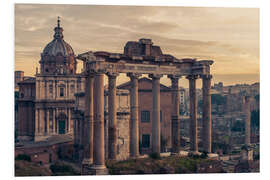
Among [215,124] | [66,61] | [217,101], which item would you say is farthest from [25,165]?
[217,101]

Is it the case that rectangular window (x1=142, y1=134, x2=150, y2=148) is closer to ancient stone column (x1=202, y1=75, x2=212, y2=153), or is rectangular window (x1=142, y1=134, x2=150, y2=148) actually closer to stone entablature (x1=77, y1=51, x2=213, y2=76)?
ancient stone column (x1=202, y1=75, x2=212, y2=153)

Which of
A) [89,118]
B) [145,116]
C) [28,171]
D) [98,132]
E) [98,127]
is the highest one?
[89,118]

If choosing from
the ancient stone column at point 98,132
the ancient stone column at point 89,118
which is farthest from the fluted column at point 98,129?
the ancient stone column at point 89,118

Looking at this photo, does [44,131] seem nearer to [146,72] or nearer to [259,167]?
[146,72]

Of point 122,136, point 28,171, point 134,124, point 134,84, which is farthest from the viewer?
point 122,136

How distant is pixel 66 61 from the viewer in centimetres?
5769

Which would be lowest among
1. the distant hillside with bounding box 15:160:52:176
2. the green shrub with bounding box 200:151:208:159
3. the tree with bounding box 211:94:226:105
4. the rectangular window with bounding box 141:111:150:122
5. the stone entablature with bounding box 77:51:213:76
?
the distant hillside with bounding box 15:160:52:176

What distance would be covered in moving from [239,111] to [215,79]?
43273 mm

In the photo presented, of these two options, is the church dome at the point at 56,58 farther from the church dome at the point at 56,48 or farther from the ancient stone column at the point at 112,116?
the ancient stone column at the point at 112,116

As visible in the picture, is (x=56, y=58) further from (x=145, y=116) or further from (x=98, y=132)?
(x=98, y=132)

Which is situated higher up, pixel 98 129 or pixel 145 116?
pixel 98 129

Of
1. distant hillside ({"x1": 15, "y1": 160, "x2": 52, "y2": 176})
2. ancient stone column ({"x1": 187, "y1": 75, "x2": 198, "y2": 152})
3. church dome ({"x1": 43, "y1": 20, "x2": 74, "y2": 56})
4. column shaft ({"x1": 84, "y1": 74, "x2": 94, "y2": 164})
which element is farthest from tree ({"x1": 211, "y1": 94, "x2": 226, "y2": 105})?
distant hillside ({"x1": 15, "y1": 160, "x2": 52, "y2": 176})

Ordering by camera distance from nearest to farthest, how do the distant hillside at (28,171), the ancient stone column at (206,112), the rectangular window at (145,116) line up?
the distant hillside at (28,171), the ancient stone column at (206,112), the rectangular window at (145,116)

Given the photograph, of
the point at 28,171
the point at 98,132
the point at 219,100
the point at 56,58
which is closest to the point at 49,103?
the point at 56,58
